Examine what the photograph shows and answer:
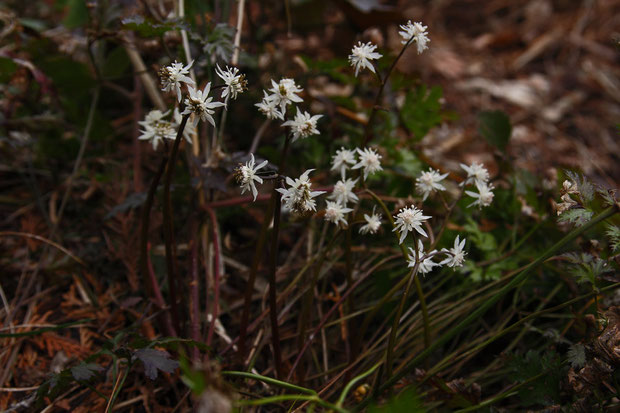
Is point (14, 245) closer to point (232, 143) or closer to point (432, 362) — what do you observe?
point (232, 143)

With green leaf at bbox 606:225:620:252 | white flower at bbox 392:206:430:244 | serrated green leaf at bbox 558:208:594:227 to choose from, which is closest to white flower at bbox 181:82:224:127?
white flower at bbox 392:206:430:244

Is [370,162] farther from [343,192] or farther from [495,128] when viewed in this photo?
[495,128]

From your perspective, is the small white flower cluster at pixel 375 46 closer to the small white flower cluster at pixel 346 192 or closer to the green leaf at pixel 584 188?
the small white flower cluster at pixel 346 192

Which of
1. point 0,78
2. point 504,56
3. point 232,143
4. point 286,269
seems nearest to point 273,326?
point 286,269

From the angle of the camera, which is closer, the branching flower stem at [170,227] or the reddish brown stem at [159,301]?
the branching flower stem at [170,227]

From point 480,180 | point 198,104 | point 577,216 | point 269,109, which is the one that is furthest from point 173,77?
point 577,216

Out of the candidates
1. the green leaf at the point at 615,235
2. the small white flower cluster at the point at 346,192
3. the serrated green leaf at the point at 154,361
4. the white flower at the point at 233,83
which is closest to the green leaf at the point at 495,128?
the green leaf at the point at 615,235

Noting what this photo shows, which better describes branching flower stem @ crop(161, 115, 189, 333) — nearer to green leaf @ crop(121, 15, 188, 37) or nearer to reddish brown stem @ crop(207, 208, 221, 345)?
reddish brown stem @ crop(207, 208, 221, 345)
